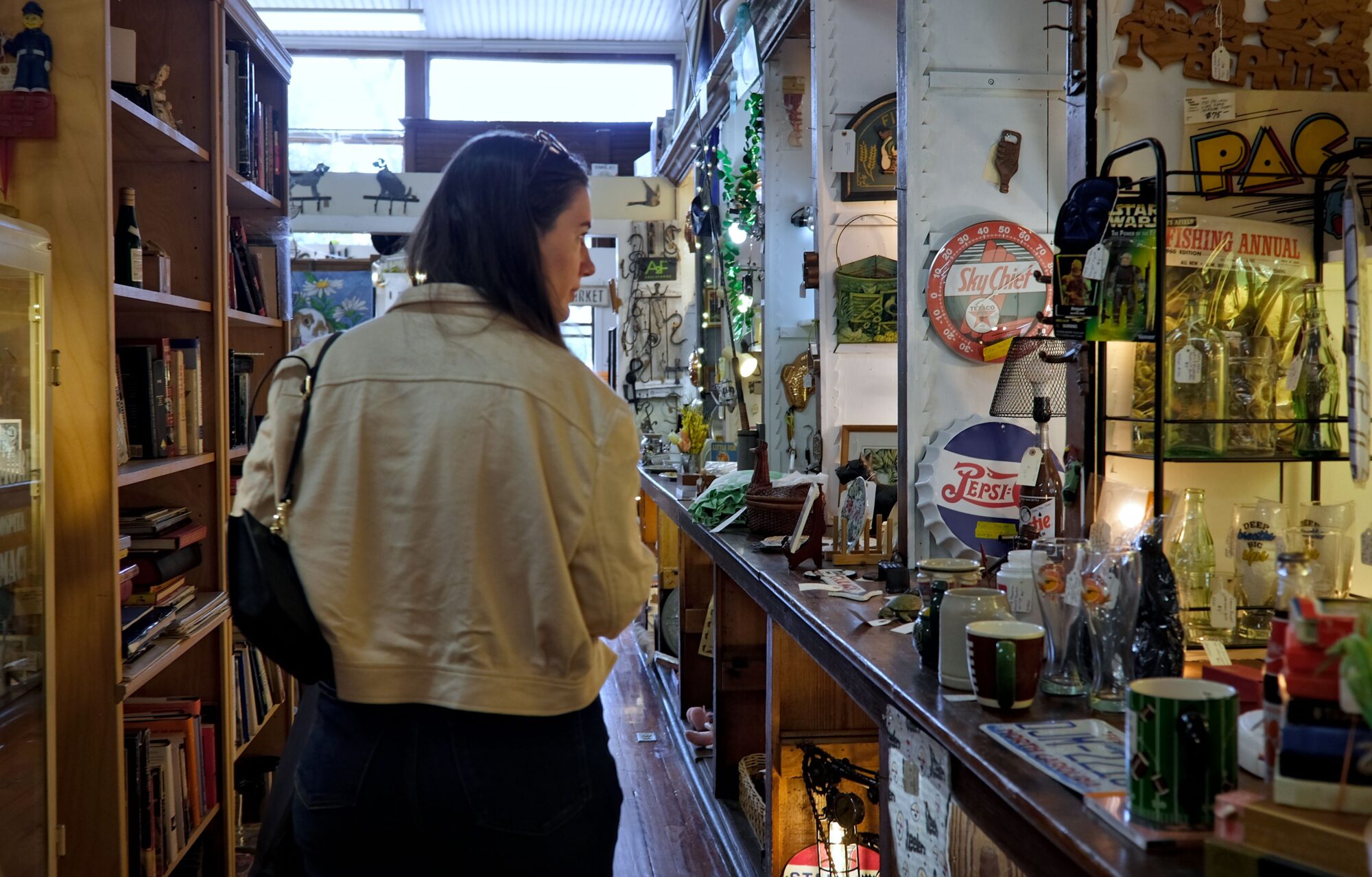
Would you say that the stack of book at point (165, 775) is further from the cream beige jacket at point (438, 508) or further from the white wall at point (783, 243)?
the white wall at point (783, 243)

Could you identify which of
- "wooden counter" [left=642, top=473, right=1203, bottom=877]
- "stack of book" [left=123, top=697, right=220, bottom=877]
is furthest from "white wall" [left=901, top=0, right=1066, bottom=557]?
"stack of book" [left=123, top=697, right=220, bottom=877]

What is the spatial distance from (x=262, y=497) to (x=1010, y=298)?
7.21 ft

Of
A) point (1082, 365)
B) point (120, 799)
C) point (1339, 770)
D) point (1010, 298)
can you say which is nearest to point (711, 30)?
point (1010, 298)

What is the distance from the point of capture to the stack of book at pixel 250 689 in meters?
3.52

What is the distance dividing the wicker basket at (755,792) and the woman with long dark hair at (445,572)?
1.57m

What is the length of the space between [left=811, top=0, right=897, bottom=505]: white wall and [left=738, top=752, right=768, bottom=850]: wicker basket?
0.91 metres

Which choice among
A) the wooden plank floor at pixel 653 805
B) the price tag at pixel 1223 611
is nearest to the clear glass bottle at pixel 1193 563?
the price tag at pixel 1223 611

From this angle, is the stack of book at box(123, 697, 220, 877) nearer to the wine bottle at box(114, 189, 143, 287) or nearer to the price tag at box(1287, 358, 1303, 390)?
the wine bottle at box(114, 189, 143, 287)

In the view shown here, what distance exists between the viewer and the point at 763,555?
3.15 metres

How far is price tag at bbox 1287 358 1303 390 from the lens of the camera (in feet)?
6.51

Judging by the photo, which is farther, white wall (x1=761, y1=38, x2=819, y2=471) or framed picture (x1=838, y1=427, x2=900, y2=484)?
white wall (x1=761, y1=38, x2=819, y2=471)

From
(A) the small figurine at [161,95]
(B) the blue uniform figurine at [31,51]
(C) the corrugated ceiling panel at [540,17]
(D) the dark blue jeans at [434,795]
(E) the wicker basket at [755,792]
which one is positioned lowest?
(E) the wicker basket at [755,792]

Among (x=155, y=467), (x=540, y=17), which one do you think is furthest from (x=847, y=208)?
(x=540, y=17)

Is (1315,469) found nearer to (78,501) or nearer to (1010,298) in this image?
(1010,298)
